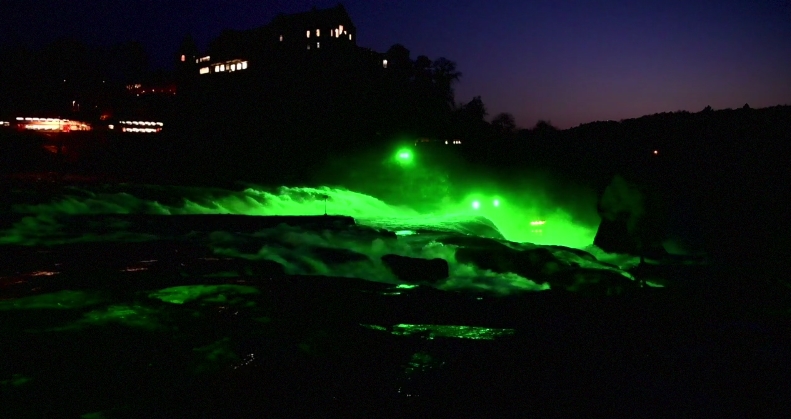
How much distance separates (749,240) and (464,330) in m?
29.8

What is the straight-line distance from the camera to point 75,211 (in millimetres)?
13703

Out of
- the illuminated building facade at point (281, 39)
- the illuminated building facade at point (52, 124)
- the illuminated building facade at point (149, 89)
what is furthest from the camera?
the illuminated building facade at point (149, 89)

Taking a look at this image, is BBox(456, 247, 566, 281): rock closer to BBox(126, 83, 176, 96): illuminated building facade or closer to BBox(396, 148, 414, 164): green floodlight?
BBox(396, 148, 414, 164): green floodlight

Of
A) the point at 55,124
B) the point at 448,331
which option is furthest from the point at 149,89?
the point at 448,331

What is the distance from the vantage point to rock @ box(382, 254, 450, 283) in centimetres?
870

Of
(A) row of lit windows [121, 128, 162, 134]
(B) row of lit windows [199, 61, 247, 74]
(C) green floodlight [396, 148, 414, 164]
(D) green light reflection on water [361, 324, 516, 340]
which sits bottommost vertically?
(D) green light reflection on water [361, 324, 516, 340]

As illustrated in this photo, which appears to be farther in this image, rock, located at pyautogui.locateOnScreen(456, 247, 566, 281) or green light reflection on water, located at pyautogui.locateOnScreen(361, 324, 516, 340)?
rock, located at pyautogui.locateOnScreen(456, 247, 566, 281)

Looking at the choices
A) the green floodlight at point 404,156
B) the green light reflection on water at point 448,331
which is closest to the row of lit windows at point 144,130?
the green floodlight at point 404,156

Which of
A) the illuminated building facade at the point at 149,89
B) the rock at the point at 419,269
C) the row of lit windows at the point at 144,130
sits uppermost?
the illuminated building facade at the point at 149,89

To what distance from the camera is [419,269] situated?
878cm

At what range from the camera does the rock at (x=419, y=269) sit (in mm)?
8702

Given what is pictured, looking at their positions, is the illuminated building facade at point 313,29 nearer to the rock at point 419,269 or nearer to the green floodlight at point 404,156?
the green floodlight at point 404,156

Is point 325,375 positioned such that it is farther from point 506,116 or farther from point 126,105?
point 506,116

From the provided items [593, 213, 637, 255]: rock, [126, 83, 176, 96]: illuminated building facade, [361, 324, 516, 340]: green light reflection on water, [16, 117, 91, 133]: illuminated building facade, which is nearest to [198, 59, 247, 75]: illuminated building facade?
[126, 83, 176, 96]: illuminated building facade
